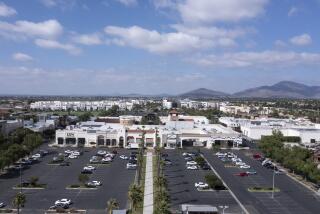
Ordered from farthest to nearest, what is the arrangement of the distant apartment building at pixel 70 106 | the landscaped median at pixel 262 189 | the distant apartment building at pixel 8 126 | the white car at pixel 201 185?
the distant apartment building at pixel 70 106 → the distant apartment building at pixel 8 126 → the white car at pixel 201 185 → the landscaped median at pixel 262 189

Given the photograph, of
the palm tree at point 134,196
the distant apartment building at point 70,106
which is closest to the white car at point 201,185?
the palm tree at point 134,196

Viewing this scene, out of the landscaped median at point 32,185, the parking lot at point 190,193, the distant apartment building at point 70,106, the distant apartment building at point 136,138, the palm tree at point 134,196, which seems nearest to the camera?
the palm tree at point 134,196

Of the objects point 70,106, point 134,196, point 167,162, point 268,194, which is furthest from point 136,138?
point 70,106

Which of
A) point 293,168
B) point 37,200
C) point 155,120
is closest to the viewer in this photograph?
point 37,200

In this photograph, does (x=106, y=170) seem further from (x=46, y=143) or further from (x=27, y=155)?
(x=46, y=143)

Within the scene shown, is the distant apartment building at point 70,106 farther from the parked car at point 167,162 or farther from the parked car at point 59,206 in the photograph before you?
the parked car at point 59,206

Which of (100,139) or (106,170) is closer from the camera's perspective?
(106,170)

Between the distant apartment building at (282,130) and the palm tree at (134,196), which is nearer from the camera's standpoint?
the palm tree at (134,196)

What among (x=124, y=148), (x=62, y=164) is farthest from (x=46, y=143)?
(x=62, y=164)

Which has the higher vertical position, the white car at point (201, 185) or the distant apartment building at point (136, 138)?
the distant apartment building at point (136, 138)
